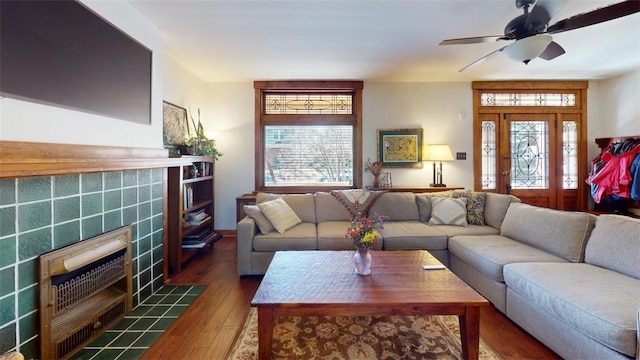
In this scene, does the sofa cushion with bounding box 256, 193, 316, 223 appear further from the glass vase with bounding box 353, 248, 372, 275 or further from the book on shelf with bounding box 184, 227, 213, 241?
the glass vase with bounding box 353, 248, 372, 275

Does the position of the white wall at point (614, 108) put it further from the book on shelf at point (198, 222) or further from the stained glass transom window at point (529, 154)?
the book on shelf at point (198, 222)

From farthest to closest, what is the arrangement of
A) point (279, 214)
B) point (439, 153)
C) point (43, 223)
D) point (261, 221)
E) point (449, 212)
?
point (439, 153) → point (449, 212) → point (279, 214) → point (261, 221) → point (43, 223)

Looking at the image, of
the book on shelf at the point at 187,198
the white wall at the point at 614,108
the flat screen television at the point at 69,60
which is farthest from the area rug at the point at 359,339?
the white wall at the point at 614,108

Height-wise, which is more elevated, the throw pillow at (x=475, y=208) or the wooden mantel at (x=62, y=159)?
the wooden mantel at (x=62, y=159)

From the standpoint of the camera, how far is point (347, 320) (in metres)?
2.20

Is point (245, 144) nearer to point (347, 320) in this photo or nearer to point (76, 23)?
point (76, 23)

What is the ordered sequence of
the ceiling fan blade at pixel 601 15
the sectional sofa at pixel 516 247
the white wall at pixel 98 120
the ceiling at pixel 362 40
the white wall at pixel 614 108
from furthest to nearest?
the white wall at pixel 614 108 → the ceiling at pixel 362 40 → the ceiling fan blade at pixel 601 15 → the sectional sofa at pixel 516 247 → the white wall at pixel 98 120

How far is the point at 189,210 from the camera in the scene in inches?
136

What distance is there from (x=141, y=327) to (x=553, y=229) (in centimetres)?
339

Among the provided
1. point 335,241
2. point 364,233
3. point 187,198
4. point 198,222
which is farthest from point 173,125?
point 364,233

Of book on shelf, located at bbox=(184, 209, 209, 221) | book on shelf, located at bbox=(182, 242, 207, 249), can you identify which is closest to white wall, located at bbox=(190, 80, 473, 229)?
book on shelf, located at bbox=(184, 209, 209, 221)

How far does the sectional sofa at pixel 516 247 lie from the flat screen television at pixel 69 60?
1632 mm

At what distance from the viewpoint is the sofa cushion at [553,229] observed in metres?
2.26

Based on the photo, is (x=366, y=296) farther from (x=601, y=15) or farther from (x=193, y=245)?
(x=193, y=245)
